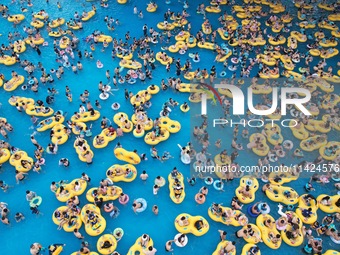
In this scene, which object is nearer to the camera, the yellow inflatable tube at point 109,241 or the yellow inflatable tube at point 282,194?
the yellow inflatable tube at point 109,241

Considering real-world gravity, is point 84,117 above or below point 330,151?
above

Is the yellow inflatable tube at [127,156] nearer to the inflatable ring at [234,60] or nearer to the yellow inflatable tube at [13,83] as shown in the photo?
the yellow inflatable tube at [13,83]

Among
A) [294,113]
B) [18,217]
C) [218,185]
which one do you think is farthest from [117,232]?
[294,113]

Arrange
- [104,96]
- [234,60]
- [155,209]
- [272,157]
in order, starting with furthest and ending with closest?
[234,60] → [104,96] → [272,157] → [155,209]

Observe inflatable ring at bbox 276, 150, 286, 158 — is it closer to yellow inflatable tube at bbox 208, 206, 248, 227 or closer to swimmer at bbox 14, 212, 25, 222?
yellow inflatable tube at bbox 208, 206, 248, 227

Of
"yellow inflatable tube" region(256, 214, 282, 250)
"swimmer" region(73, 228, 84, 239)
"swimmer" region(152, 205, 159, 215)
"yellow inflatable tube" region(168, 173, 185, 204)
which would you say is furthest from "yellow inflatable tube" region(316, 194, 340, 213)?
"swimmer" region(73, 228, 84, 239)

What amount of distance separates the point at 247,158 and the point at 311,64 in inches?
462

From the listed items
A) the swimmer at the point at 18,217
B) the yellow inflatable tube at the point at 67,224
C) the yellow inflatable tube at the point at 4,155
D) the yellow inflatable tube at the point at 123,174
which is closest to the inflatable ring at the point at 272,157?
the yellow inflatable tube at the point at 123,174

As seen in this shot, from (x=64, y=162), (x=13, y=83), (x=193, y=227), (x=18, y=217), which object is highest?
(x=13, y=83)

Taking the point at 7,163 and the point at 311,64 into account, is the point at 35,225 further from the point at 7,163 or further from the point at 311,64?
the point at 311,64

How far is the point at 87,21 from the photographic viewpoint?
3048 centimetres

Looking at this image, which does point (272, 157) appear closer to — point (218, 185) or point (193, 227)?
point (218, 185)

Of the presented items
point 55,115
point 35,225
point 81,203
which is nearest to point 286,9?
point 55,115

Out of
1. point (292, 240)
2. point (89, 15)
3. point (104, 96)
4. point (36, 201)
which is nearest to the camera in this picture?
point (292, 240)
